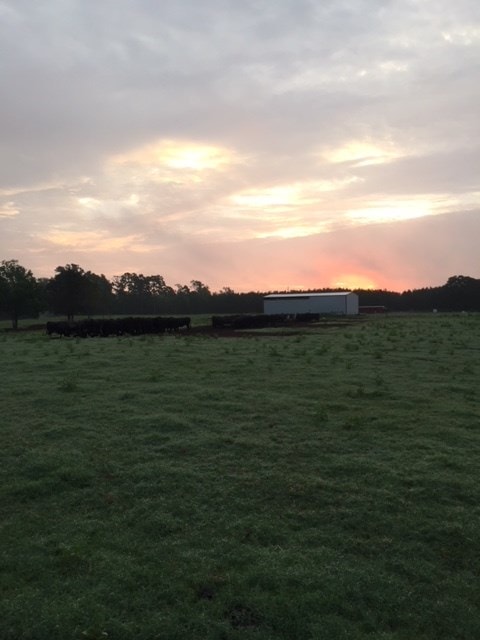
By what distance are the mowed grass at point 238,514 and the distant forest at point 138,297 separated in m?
56.7

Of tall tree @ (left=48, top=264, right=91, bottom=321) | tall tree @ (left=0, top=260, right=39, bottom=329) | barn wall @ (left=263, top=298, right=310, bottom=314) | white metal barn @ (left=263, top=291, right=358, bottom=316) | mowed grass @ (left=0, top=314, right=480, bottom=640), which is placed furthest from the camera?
barn wall @ (left=263, top=298, right=310, bottom=314)

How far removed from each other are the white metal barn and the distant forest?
2911 centimetres

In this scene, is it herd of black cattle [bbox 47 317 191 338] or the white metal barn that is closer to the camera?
herd of black cattle [bbox 47 317 191 338]

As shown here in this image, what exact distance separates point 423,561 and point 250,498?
7.87ft

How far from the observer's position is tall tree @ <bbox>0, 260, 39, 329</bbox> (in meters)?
64.4

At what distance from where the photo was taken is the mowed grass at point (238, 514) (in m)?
5.36

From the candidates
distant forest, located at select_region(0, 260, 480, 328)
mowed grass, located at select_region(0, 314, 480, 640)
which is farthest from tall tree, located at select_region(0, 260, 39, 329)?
mowed grass, located at select_region(0, 314, 480, 640)

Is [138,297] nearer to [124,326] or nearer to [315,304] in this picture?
[315,304]

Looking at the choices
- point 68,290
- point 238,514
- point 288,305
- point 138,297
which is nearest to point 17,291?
point 68,290

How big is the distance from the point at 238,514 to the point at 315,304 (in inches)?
3780

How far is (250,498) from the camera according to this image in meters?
7.71

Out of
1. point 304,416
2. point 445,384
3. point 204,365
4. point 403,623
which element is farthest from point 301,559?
point 204,365

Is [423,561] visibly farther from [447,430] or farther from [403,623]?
[447,430]

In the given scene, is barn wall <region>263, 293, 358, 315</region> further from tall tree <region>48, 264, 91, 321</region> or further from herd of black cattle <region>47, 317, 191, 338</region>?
herd of black cattle <region>47, 317, 191, 338</region>
